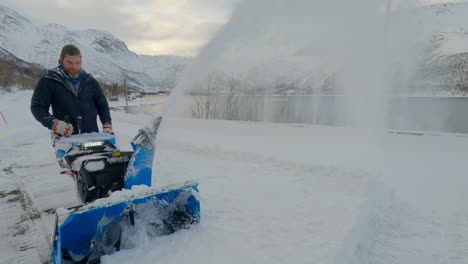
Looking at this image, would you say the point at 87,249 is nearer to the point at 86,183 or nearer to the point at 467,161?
the point at 86,183

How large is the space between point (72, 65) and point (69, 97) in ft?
1.27

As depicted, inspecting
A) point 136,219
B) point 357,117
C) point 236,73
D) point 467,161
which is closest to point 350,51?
point 357,117

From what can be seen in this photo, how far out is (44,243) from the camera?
3.64 m

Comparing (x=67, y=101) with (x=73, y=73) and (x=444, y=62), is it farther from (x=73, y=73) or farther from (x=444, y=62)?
(x=444, y=62)

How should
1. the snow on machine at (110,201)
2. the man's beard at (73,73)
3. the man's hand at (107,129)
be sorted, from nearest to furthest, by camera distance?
1. the snow on machine at (110,201)
2. the man's beard at (73,73)
3. the man's hand at (107,129)

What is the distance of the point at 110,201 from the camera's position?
9.22 ft

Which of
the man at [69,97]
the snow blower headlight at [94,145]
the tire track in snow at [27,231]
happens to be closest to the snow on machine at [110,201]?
the snow blower headlight at [94,145]

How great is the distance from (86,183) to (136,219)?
605 millimetres

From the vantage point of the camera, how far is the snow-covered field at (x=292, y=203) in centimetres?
337

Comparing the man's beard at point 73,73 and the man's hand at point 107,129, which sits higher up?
the man's beard at point 73,73

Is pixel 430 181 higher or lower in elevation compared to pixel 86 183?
lower

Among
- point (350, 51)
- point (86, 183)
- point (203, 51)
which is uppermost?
point (350, 51)

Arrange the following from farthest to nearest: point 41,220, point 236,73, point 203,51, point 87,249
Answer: point 236,73
point 203,51
point 41,220
point 87,249

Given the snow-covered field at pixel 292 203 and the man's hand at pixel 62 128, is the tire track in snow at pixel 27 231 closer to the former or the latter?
the snow-covered field at pixel 292 203
